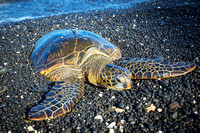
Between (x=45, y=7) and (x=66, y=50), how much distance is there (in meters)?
9.38

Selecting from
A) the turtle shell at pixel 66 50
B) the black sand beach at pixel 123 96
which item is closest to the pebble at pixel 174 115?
the black sand beach at pixel 123 96

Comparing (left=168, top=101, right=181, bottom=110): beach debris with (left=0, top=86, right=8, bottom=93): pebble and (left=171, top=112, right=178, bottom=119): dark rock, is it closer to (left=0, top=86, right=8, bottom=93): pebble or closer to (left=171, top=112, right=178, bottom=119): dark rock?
(left=171, top=112, right=178, bottom=119): dark rock

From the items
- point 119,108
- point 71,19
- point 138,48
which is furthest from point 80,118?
point 71,19

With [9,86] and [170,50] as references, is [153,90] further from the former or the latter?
[9,86]

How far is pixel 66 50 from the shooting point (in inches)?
139

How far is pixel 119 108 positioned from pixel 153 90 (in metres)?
0.84

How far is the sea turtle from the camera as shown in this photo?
2.92 m

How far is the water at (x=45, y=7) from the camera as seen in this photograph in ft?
31.0

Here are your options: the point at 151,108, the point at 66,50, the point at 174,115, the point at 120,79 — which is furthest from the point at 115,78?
the point at 66,50

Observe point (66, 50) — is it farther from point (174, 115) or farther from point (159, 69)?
point (174, 115)

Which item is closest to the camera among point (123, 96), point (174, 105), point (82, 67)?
point (174, 105)

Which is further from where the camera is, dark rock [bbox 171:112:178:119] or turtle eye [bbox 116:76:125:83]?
turtle eye [bbox 116:76:125:83]

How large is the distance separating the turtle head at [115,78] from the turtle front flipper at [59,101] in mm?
535

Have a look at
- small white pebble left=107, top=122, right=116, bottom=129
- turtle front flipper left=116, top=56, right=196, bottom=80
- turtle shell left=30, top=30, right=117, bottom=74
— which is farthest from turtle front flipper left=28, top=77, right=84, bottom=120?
turtle front flipper left=116, top=56, right=196, bottom=80
